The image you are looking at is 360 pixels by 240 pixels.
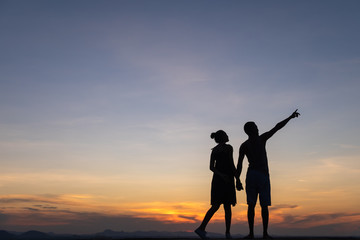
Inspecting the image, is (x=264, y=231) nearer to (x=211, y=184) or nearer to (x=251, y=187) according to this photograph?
(x=251, y=187)

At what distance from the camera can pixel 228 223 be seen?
946cm

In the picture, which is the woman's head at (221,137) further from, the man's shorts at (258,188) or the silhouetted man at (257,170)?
the man's shorts at (258,188)

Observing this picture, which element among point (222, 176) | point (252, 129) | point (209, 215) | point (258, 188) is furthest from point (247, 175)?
point (209, 215)

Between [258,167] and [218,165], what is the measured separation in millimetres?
1108

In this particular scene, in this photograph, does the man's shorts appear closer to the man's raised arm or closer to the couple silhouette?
the couple silhouette

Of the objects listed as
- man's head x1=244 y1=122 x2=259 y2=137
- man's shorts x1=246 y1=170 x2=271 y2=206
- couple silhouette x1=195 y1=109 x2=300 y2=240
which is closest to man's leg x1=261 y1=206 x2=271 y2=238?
couple silhouette x1=195 y1=109 x2=300 y2=240

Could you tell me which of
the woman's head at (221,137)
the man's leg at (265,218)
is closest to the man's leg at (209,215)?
the man's leg at (265,218)

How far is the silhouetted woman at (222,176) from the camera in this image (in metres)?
9.59

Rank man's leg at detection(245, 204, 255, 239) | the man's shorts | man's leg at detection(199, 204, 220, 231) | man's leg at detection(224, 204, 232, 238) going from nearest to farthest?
man's leg at detection(245, 204, 255, 239) → the man's shorts → man's leg at detection(224, 204, 232, 238) → man's leg at detection(199, 204, 220, 231)

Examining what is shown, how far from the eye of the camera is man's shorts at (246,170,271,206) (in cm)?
898

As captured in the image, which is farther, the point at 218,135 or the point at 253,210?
the point at 218,135

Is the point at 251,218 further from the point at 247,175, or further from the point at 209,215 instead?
the point at 209,215

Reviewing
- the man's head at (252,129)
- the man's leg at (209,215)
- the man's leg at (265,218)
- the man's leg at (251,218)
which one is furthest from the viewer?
the man's leg at (209,215)

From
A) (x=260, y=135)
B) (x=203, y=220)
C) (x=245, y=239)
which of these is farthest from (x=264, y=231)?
(x=260, y=135)
